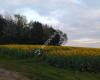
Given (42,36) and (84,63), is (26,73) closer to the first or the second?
(84,63)

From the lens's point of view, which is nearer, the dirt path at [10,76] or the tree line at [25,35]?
the dirt path at [10,76]

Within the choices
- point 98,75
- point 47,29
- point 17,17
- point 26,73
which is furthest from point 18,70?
point 17,17

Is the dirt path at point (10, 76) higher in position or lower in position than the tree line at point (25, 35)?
lower

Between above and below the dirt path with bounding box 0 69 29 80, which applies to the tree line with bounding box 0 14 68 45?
above

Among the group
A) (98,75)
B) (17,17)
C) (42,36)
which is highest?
(17,17)

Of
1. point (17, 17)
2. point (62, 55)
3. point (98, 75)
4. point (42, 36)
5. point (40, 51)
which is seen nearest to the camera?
point (98, 75)

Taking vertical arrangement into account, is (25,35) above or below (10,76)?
above

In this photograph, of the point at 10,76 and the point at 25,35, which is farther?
the point at 25,35

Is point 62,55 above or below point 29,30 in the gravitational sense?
below

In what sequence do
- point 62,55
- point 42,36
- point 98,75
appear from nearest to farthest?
point 98,75 → point 62,55 → point 42,36

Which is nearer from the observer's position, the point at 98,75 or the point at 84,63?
the point at 98,75

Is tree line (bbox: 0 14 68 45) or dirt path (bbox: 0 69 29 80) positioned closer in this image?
dirt path (bbox: 0 69 29 80)

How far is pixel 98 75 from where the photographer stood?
21.4 m

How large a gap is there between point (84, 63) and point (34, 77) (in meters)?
7.66
